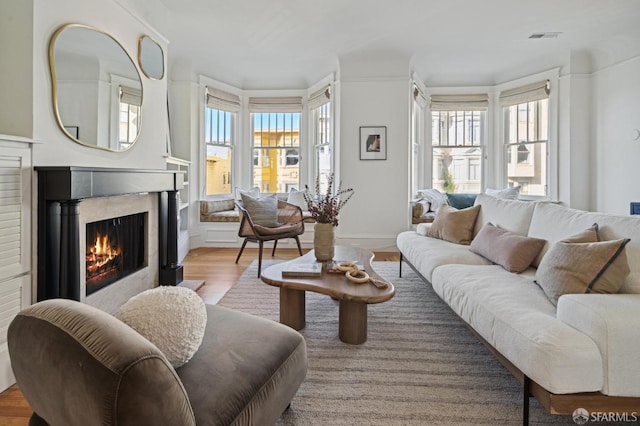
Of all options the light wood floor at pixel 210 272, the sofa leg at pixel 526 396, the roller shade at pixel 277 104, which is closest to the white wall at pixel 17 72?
the light wood floor at pixel 210 272

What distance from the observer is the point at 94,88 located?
8.10 feet

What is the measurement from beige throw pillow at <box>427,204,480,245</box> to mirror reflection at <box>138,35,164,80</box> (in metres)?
2.96

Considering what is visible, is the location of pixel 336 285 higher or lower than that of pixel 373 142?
lower

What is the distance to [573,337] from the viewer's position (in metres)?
1.31

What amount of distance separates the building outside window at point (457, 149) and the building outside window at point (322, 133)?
1782mm

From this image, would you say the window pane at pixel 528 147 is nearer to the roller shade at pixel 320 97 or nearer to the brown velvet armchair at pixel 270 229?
the roller shade at pixel 320 97

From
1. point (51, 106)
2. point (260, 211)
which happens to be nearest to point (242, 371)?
point (51, 106)

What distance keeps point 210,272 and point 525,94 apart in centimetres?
514

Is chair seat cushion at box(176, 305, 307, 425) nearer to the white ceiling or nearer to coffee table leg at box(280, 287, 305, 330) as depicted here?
coffee table leg at box(280, 287, 305, 330)

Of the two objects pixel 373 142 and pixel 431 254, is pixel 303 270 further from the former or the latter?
pixel 373 142

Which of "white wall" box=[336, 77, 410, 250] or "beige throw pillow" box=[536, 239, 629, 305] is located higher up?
"white wall" box=[336, 77, 410, 250]

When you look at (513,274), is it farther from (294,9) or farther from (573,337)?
(294,9)

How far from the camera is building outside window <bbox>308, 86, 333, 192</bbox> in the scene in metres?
5.66

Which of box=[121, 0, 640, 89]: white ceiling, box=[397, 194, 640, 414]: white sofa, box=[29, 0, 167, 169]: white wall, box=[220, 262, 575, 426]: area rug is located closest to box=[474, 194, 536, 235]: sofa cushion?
box=[397, 194, 640, 414]: white sofa
